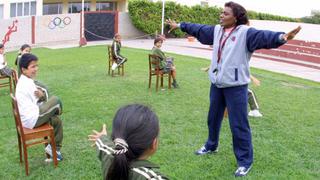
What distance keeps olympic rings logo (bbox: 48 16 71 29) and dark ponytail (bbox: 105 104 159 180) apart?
76.4 feet

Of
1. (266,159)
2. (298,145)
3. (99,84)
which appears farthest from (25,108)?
(99,84)

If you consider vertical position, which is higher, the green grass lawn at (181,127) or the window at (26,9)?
the window at (26,9)

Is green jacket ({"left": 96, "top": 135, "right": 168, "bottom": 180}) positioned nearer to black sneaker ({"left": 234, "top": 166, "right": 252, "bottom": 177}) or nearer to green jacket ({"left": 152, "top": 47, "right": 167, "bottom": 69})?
black sneaker ({"left": 234, "top": 166, "right": 252, "bottom": 177})

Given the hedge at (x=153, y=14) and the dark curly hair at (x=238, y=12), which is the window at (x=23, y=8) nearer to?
the hedge at (x=153, y=14)

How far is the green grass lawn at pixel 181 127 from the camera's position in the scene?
4.85 m

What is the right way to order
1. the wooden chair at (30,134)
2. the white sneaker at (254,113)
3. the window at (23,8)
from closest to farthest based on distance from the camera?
the wooden chair at (30,134)
the white sneaker at (254,113)
the window at (23,8)

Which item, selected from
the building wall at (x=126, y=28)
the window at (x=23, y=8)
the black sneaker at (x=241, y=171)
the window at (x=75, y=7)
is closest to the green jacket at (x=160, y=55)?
the black sneaker at (x=241, y=171)

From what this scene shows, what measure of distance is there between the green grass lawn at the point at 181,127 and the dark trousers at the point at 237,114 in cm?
24

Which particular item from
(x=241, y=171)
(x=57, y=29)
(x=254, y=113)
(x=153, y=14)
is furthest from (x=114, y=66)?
(x=153, y=14)

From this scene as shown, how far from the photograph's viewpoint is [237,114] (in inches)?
179

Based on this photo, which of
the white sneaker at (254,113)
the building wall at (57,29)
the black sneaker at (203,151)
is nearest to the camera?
the black sneaker at (203,151)

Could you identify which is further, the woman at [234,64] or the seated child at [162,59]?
the seated child at [162,59]

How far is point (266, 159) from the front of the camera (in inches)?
205

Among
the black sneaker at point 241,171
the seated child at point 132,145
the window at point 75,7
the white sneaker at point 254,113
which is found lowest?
the black sneaker at point 241,171
